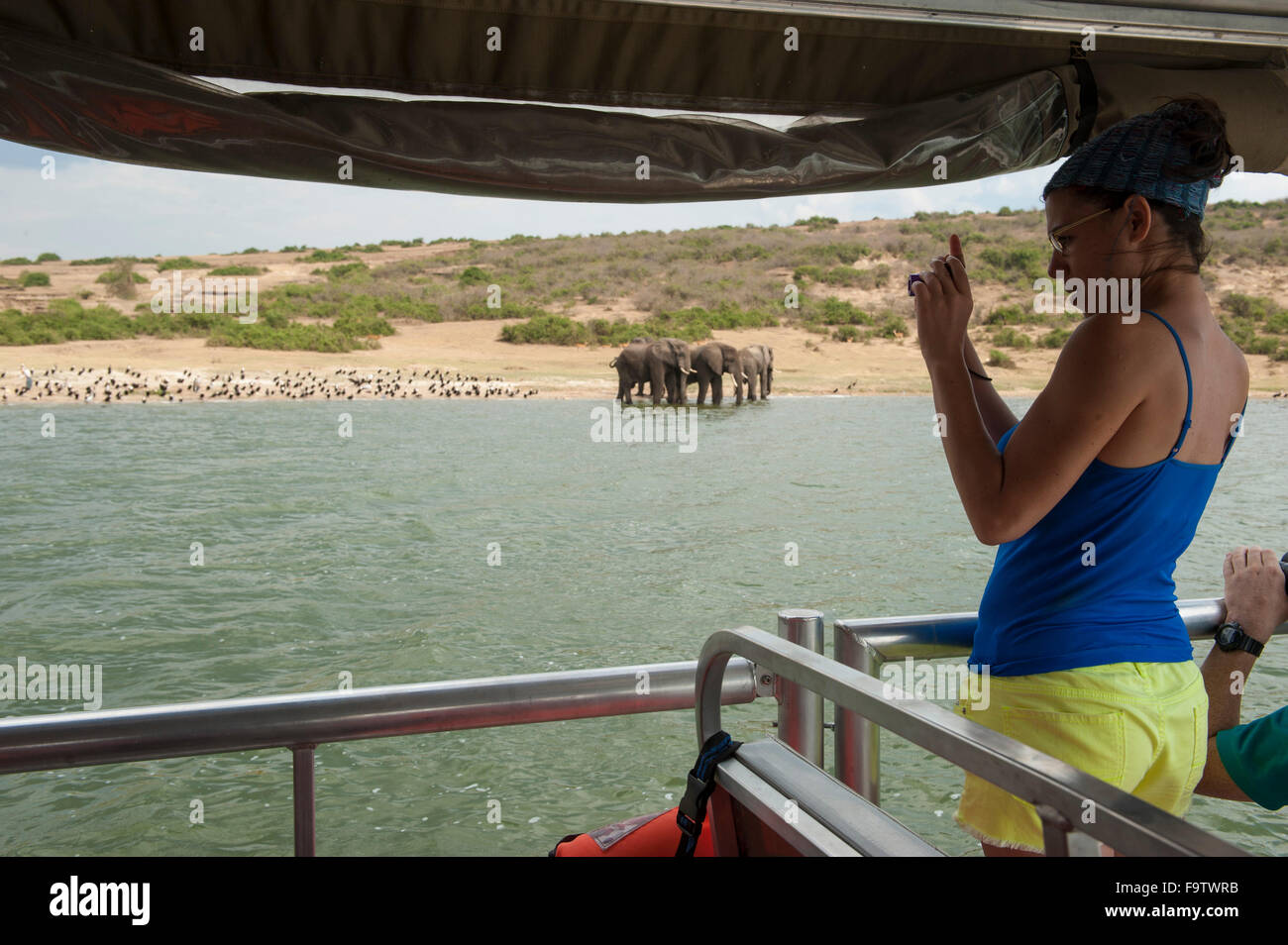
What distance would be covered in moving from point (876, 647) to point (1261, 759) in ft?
1.17

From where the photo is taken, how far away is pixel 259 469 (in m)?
14.2

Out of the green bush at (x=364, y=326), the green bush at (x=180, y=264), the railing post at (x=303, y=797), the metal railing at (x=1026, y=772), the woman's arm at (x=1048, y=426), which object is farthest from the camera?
the green bush at (x=180, y=264)

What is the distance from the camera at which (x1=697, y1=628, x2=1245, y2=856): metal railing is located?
50cm

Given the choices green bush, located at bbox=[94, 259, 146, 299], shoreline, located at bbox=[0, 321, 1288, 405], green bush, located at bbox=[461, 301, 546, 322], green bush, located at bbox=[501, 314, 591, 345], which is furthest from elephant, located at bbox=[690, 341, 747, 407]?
green bush, located at bbox=[94, 259, 146, 299]

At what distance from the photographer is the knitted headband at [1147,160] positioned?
0.83 m

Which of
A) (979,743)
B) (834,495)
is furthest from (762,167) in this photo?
(834,495)

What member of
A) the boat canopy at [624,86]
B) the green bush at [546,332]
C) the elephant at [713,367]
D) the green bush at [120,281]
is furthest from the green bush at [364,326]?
the boat canopy at [624,86]

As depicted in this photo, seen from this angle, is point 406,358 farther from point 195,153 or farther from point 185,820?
point 195,153

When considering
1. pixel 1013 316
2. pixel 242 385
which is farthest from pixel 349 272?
pixel 1013 316

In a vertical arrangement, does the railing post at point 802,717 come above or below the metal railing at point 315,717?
below

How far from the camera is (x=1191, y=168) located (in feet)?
2.72

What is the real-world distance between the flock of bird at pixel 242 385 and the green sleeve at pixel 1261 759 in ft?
81.9

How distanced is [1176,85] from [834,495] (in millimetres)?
11877

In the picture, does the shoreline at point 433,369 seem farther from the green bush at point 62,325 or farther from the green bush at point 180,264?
the green bush at point 180,264
